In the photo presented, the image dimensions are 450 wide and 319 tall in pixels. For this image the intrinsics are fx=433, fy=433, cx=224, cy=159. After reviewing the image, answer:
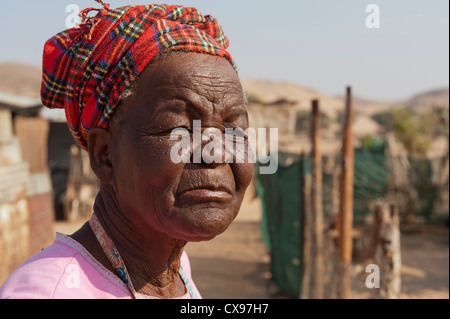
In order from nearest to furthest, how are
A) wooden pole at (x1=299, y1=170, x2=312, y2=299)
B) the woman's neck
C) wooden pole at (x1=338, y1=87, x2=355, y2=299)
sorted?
the woman's neck → wooden pole at (x1=338, y1=87, x2=355, y2=299) → wooden pole at (x1=299, y1=170, x2=312, y2=299)

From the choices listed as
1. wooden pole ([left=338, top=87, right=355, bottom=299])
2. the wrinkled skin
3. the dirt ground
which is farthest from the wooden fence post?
the wrinkled skin

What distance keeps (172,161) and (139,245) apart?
1.34ft

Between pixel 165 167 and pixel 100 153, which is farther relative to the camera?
pixel 100 153

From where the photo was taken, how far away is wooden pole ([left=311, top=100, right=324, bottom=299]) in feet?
21.3

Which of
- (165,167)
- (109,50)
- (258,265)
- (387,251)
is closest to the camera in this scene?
(165,167)

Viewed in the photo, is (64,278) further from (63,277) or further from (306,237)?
(306,237)

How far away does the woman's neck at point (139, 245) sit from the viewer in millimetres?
1502

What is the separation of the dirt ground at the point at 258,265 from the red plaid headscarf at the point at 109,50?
247 inches

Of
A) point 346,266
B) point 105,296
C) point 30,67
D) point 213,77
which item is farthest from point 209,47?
point 30,67

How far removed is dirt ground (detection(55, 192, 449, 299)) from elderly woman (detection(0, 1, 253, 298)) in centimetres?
609

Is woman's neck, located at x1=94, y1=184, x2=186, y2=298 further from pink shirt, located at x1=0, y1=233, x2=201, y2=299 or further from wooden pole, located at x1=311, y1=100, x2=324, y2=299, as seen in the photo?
wooden pole, located at x1=311, y1=100, x2=324, y2=299

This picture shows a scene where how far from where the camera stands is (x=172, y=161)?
1.28 m

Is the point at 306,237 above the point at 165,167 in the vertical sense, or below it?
below

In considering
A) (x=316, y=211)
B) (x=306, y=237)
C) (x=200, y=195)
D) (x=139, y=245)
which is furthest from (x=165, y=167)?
(x=306, y=237)
